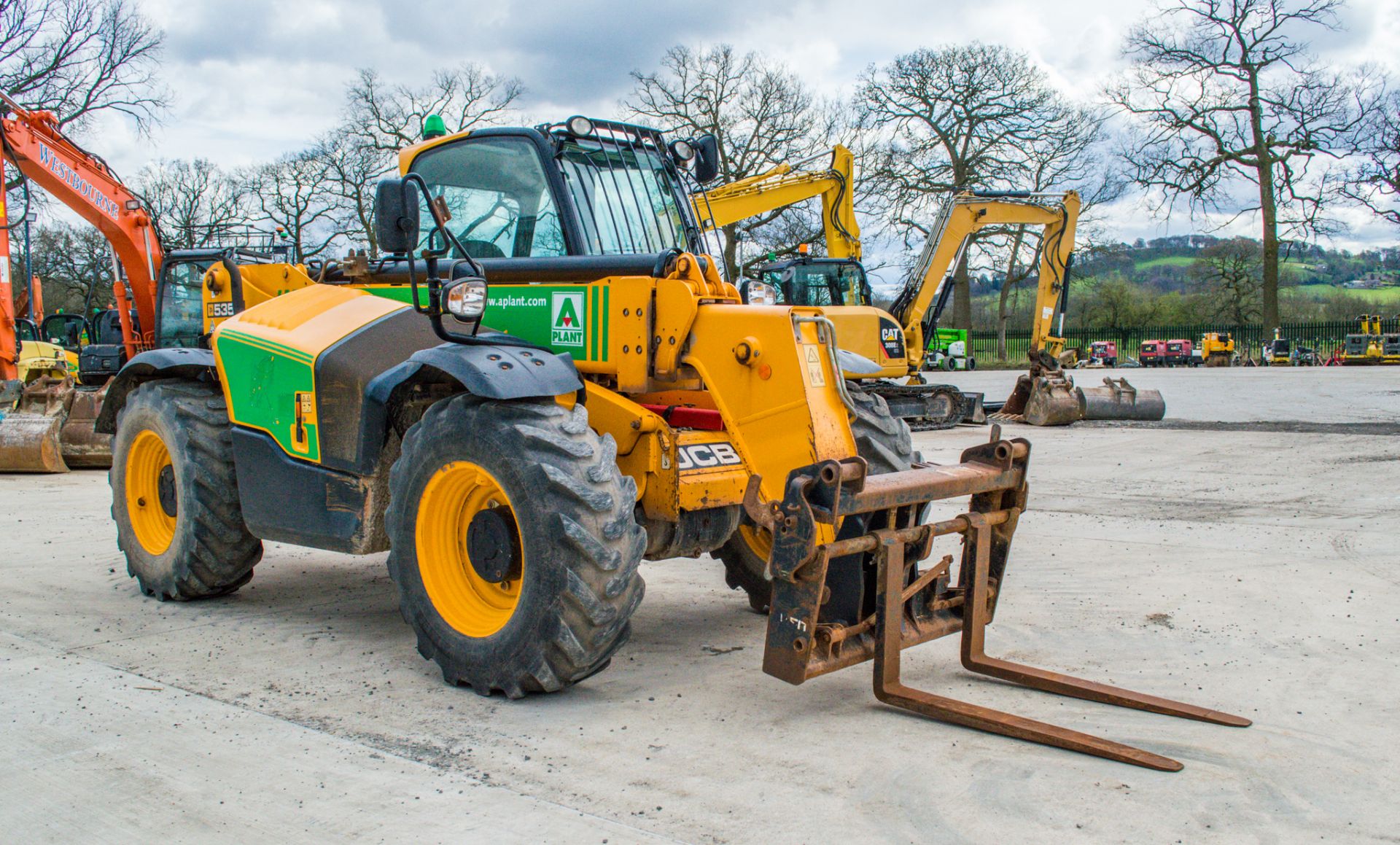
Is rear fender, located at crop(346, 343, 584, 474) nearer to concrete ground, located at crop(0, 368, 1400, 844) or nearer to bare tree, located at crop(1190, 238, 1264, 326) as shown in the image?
concrete ground, located at crop(0, 368, 1400, 844)

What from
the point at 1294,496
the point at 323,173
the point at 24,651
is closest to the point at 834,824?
the point at 24,651

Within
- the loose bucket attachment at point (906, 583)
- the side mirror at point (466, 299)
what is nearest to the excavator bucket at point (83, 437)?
the side mirror at point (466, 299)

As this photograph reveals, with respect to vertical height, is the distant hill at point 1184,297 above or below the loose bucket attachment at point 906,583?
above

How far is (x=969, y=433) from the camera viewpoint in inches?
662

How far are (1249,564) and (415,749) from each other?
17.6ft

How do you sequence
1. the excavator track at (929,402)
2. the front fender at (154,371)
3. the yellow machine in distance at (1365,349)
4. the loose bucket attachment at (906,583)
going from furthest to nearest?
the yellow machine in distance at (1365,349) < the excavator track at (929,402) < the front fender at (154,371) < the loose bucket attachment at (906,583)

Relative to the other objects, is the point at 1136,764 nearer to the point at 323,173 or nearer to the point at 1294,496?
the point at 1294,496

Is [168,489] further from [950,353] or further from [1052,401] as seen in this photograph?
[950,353]

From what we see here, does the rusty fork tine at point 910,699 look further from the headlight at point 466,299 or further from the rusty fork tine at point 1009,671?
the headlight at point 466,299

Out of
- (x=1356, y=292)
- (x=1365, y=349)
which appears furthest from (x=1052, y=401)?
(x=1356, y=292)

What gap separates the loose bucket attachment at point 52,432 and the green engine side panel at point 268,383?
8253mm

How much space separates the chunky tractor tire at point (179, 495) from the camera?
19.7ft

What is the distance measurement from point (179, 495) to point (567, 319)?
8.25 feet

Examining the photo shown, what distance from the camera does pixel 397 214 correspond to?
455 centimetres
